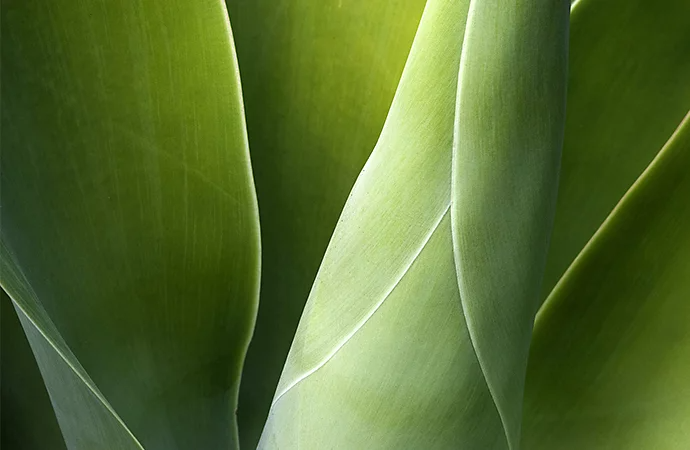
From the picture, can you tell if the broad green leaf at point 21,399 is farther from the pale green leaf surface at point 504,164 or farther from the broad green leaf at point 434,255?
the pale green leaf surface at point 504,164

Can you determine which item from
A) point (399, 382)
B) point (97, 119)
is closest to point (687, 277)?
point (399, 382)

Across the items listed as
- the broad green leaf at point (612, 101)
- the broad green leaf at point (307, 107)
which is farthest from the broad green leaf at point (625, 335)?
the broad green leaf at point (307, 107)

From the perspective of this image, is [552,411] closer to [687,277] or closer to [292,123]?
[687,277]

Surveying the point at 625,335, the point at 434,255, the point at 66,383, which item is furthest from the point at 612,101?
Result: the point at 66,383

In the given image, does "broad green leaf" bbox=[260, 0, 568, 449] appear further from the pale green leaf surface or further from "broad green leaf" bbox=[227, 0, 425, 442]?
"broad green leaf" bbox=[227, 0, 425, 442]

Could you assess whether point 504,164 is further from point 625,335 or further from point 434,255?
point 625,335

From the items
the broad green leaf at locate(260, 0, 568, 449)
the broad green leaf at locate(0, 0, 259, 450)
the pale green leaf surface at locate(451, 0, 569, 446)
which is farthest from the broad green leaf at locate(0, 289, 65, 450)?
the pale green leaf surface at locate(451, 0, 569, 446)
